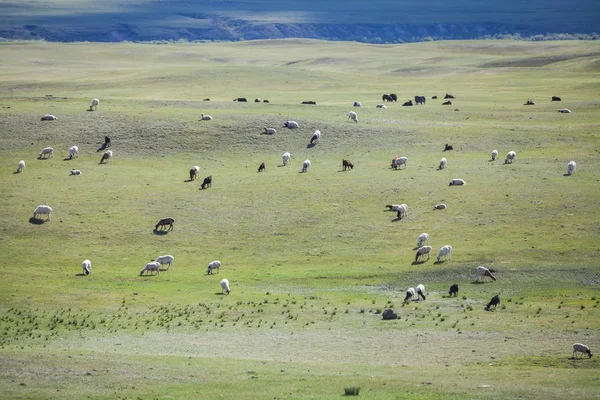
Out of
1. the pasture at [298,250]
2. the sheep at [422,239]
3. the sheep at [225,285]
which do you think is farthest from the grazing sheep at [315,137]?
the sheep at [225,285]

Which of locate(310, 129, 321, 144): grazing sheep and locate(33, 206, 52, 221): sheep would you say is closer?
locate(33, 206, 52, 221): sheep

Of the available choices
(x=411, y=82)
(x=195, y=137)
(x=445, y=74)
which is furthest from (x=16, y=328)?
(x=445, y=74)

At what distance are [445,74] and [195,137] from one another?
73873 mm

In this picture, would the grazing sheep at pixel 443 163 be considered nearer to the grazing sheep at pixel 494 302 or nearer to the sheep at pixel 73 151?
the grazing sheep at pixel 494 302

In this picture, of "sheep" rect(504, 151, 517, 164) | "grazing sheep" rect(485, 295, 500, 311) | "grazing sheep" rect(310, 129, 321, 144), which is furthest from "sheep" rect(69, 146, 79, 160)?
"grazing sheep" rect(485, 295, 500, 311)

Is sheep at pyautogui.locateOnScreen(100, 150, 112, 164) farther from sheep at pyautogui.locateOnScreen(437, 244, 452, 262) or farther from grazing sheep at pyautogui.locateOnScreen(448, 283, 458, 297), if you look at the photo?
grazing sheep at pyautogui.locateOnScreen(448, 283, 458, 297)

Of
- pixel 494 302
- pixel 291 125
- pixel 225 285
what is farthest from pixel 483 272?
pixel 291 125

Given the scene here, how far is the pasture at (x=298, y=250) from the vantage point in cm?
2703

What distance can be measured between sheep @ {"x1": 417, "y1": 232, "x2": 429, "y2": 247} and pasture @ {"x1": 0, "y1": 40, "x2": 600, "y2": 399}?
1.22 feet

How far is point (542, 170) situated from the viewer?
189 ft

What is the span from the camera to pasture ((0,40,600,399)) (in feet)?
88.7

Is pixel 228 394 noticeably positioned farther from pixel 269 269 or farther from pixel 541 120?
pixel 541 120

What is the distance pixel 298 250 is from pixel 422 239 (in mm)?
6369

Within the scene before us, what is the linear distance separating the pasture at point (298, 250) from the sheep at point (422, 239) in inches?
14.7
